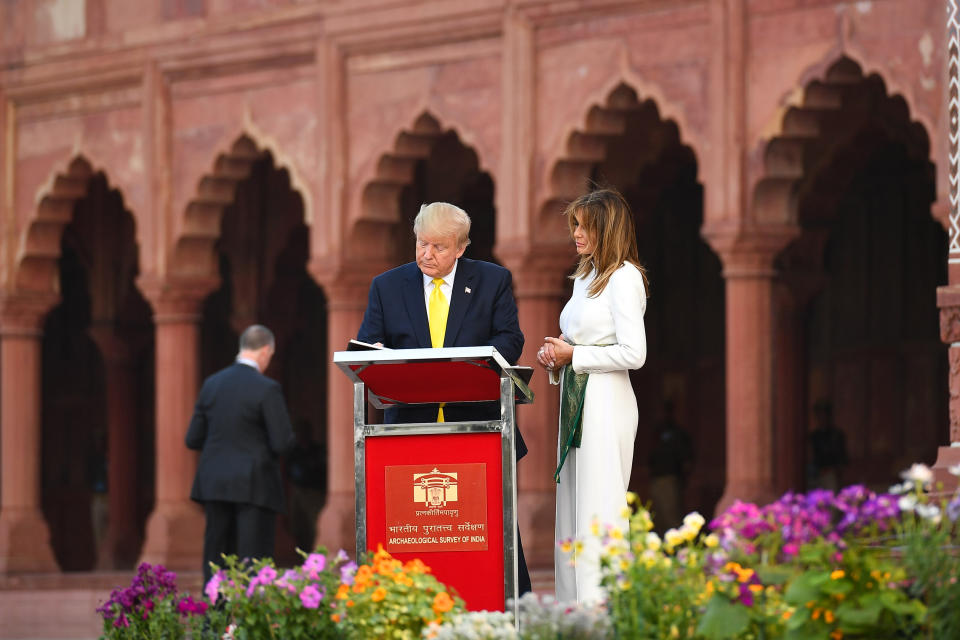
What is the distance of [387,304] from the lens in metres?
6.46

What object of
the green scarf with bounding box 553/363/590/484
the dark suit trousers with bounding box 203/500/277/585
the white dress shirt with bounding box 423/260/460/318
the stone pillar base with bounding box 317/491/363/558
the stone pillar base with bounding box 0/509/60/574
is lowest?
the stone pillar base with bounding box 0/509/60/574

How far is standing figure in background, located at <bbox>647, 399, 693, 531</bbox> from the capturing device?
1741cm

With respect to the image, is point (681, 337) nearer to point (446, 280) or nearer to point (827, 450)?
point (827, 450)

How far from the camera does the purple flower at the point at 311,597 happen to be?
20.1 feet

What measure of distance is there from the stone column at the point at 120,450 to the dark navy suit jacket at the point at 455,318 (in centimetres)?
1326

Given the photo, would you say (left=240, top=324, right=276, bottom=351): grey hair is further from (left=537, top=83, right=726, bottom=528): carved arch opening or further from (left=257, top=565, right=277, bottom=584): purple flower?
(left=537, top=83, right=726, bottom=528): carved arch opening

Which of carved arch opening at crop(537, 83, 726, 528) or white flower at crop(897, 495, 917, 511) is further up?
carved arch opening at crop(537, 83, 726, 528)

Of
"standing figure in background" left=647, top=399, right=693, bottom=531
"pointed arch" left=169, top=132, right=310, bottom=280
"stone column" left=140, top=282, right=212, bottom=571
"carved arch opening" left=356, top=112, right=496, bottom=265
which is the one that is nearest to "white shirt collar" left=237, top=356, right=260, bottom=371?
"carved arch opening" left=356, top=112, right=496, bottom=265

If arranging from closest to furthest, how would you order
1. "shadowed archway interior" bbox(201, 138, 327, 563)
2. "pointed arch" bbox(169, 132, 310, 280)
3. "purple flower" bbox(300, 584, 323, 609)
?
"purple flower" bbox(300, 584, 323, 609) < "pointed arch" bbox(169, 132, 310, 280) < "shadowed archway interior" bbox(201, 138, 327, 563)

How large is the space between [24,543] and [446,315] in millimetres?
11111

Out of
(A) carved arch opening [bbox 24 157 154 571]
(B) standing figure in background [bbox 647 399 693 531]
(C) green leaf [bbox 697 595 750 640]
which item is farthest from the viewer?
(B) standing figure in background [bbox 647 399 693 531]

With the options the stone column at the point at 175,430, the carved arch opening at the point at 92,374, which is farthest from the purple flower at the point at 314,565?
the carved arch opening at the point at 92,374

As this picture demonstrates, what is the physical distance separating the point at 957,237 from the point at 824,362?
8357 mm

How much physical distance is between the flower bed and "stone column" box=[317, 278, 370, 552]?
8.76 meters
